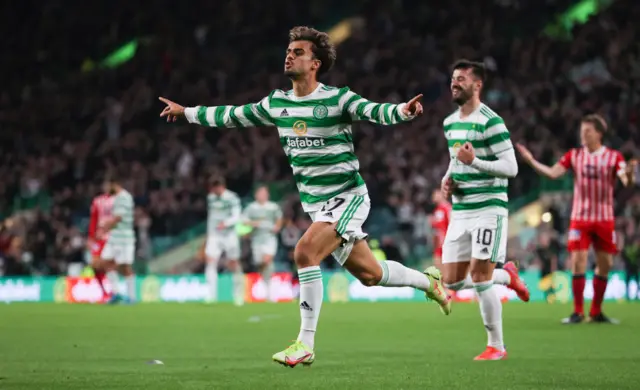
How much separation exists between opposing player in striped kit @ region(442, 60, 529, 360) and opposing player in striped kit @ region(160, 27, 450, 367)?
3.80 ft

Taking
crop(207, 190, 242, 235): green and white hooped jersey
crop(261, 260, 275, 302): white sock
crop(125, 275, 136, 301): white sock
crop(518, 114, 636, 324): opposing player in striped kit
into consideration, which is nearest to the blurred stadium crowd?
crop(261, 260, 275, 302): white sock

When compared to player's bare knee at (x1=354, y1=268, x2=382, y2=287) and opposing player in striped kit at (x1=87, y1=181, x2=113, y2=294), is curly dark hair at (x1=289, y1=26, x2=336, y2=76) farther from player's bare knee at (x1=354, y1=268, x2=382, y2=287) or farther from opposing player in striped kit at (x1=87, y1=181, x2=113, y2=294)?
opposing player in striped kit at (x1=87, y1=181, x2=113, y2=294)

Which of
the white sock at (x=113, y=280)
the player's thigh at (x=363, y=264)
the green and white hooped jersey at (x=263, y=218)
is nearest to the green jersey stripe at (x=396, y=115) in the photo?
the player's thigh at (x=363, y=264)

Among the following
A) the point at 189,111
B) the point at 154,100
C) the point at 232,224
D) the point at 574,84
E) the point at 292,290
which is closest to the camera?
the point at 189,111

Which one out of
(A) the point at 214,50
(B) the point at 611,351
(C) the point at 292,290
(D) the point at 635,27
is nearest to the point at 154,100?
(A) the point at 214,50

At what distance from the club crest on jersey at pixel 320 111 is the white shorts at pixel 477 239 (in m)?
1.93

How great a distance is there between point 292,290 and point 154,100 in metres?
9.41

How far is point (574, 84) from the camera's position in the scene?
2653cm

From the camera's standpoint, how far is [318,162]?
26.0ft

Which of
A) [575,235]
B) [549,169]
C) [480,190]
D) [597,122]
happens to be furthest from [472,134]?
[575,235]

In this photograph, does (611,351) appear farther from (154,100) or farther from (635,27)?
(154,100)

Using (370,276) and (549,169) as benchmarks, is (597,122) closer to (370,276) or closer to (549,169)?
(549,169)

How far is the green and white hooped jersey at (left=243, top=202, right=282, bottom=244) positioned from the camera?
70.3ft

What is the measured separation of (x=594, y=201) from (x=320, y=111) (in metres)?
6.41
